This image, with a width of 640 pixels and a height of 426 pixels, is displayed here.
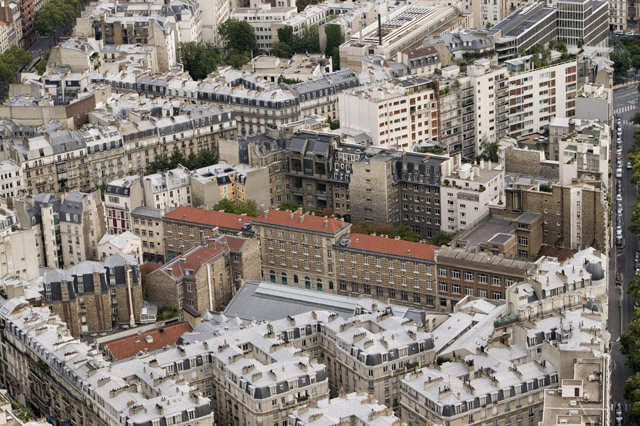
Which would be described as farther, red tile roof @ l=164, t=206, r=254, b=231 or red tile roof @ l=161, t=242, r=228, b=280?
red tile roof @ l=164, t=206, r=254, b=231

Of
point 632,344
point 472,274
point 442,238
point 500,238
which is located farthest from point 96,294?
point 632,344

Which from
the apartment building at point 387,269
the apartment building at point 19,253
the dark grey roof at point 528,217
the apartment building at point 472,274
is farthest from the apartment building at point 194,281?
the dark grey roof at point 528,217

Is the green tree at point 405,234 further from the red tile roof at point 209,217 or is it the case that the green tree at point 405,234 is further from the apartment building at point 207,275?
the apartment building at point 207,275

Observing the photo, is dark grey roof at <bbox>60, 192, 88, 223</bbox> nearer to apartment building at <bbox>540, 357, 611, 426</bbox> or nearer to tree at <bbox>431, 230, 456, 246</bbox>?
tree at <bbox>431, 230, 456, 246</bbox>

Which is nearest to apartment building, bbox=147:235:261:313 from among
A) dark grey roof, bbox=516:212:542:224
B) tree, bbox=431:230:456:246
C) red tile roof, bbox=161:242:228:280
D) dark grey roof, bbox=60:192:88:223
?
red tile roof, bbox=161:242:228:280

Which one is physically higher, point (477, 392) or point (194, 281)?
point (194, 281)

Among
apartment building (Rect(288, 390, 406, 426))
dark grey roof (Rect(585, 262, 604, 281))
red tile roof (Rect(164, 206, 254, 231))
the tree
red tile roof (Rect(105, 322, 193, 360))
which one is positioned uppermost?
red tile roof (Rect(164, 206, 254, 231))

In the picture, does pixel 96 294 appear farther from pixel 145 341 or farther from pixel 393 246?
pixel 393 246
